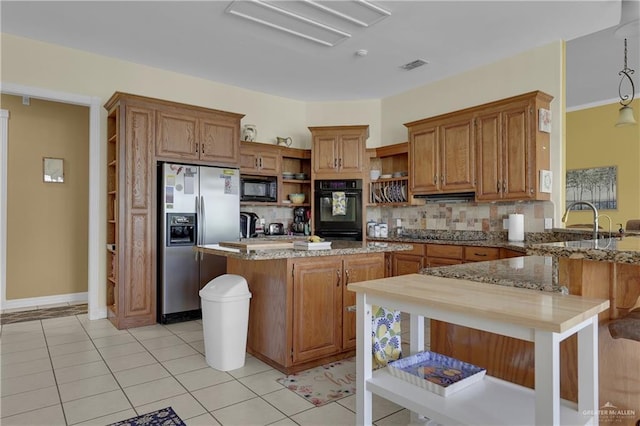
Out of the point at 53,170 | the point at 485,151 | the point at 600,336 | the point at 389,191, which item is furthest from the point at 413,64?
the point at 53,170

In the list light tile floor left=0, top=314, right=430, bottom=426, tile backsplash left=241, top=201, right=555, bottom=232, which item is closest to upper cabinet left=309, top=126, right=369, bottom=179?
tile backsplash left=241, top=201, right=555, bottom=232

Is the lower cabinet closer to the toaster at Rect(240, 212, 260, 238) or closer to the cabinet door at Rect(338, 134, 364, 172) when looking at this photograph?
the toaster at Rect(240, 212, 260, 238)

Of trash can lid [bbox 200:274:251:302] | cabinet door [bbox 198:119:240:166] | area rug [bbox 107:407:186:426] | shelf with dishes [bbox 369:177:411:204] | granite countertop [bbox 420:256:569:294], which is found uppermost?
cabinet door [bbox 198:119:240:166]

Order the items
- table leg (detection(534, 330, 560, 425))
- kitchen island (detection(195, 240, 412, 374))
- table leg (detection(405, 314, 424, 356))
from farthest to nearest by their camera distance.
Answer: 1. kitchen island (detection(195, 240, 412, 374))
2. table leg (detection(405, 314, 424, 356))
3. table leg (detection(534, 330, 560, 425))

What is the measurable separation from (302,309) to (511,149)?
2819 millimetres

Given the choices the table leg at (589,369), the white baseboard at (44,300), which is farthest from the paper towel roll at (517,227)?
the white baseboard at (44,300)

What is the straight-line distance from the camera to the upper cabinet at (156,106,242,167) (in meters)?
4.06

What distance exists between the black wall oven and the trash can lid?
8.67 feet

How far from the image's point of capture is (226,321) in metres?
2.68

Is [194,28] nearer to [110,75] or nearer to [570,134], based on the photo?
[110,75]

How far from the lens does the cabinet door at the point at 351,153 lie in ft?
17.2

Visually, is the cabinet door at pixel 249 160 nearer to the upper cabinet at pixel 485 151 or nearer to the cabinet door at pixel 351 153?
the cabinet door at pixel 351 153

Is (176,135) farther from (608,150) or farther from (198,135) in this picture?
(608,150)

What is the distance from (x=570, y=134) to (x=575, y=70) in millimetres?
2015
